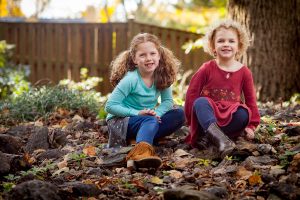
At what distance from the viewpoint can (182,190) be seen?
292 centimetres

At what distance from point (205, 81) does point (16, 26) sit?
9.71 metres

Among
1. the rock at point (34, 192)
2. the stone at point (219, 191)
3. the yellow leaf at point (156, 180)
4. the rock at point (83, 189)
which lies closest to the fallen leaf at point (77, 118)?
the yellow leaf at point (156, 180)

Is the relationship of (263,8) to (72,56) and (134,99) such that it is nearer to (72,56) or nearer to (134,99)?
(134,99)

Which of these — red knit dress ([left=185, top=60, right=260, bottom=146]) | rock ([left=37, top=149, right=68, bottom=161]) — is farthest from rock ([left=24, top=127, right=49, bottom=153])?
red knit dress ([left=185, top=60, right=260, bottom=146])

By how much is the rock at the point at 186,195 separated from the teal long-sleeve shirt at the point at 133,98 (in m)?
1.44

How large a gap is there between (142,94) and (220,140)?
894 millimetres

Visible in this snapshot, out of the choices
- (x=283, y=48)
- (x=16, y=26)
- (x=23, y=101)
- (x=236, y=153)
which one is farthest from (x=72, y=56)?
(x=236, y=153)

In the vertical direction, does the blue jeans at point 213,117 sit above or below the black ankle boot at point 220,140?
above

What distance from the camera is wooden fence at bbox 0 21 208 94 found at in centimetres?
1112

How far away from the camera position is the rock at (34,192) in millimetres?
2949

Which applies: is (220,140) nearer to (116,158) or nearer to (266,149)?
(266,149)

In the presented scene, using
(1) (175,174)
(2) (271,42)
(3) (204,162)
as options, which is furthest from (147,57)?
(2) (271,42)

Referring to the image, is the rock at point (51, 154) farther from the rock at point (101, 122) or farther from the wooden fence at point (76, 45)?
the wooden fence at point (76, 45)

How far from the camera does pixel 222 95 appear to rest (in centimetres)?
428
